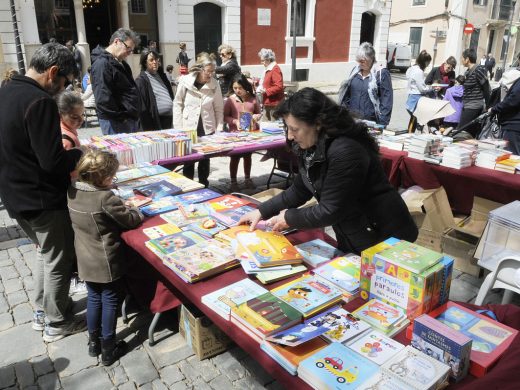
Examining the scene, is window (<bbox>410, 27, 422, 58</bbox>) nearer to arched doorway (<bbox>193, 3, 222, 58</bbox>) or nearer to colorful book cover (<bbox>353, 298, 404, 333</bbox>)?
arched doorway (<bbox>193, 3, 222, 58</bbox>)

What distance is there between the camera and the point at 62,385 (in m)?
2.44

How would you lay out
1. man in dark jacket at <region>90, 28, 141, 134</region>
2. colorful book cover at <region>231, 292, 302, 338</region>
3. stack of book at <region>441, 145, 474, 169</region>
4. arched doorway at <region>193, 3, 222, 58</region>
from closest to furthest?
colorful book cover at <region>231, 292, 302, 338</region>, stack of book at <region>441, 145, 474, 169</region>, man in dark jacket at <region>90, 28, 141, 134</region>, arched doorway at <region>193, 3, 222, 58</region>

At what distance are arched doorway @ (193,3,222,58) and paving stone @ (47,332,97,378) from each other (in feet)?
44.8

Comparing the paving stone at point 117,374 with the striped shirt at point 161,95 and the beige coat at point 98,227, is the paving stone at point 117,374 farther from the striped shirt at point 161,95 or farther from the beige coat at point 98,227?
the striped shirt at point 161,95

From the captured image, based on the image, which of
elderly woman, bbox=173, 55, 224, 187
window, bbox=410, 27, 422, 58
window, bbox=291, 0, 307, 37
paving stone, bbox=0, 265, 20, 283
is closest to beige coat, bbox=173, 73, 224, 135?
elderly woman, bbox=173, 55, 224, 187

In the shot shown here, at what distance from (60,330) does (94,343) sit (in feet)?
1.16

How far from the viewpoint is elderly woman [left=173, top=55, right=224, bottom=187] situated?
4918mm

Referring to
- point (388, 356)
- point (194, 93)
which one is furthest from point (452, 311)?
point (194, 93)

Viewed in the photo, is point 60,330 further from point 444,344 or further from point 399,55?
point 399,55

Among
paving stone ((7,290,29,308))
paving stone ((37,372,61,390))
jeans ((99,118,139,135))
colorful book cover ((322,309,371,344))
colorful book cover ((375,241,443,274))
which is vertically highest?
colorful book cover ((375,241,443,274))

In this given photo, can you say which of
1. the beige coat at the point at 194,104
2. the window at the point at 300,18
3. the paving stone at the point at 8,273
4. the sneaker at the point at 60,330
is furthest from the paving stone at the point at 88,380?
the window at the point at 300,18

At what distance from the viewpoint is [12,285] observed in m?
3.45

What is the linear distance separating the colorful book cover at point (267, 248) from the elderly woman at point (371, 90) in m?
3.51

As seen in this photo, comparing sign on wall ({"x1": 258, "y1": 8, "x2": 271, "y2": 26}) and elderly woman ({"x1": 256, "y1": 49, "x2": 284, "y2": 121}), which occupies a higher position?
sign on wall ({"x1": 258, "y1": 8, "x2": 271, "y2": 26})
